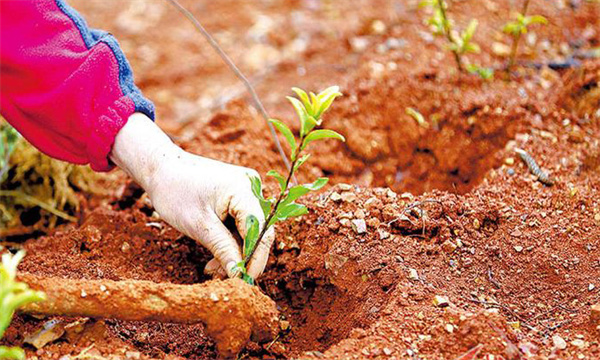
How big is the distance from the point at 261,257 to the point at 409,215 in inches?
18.9

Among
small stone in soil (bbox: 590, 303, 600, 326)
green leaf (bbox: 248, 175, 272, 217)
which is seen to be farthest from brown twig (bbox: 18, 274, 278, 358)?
small stone in soil (bbox: 590, 303, 600, 326)

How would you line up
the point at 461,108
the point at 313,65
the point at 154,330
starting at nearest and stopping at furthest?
the point at 154,330 → the point at 461,108 → the point at 313,65

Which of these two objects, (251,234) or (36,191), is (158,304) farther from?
(36,191)

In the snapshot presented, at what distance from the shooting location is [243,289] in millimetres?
1716

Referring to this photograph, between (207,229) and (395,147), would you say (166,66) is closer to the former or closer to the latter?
(395,147)

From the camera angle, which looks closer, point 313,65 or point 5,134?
point 5,134

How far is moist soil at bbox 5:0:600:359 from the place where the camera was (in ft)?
5.74

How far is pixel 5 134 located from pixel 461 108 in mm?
1891

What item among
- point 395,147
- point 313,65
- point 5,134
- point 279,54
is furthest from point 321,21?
point 5,134

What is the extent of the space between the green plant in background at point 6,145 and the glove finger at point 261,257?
4.06ft

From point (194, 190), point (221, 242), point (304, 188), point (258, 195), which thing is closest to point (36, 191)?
point (194, 190)

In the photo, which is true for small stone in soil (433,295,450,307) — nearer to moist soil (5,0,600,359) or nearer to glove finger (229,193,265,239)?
moist soil (5,0,600,359)

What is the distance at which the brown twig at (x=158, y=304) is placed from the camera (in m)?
1.66

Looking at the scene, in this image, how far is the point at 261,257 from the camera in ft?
6.22
